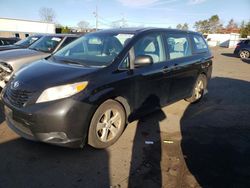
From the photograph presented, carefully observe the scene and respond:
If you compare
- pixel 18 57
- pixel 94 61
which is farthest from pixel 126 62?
pixel 18 57

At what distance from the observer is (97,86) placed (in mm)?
3398

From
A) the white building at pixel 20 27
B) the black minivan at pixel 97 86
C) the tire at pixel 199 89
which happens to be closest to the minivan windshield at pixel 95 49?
the black minivan at pixel 97 86

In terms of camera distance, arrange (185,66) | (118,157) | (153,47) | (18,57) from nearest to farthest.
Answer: (118,157), (153,47), (185,66), (18,57)

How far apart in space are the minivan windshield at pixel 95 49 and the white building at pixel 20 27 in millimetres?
43978

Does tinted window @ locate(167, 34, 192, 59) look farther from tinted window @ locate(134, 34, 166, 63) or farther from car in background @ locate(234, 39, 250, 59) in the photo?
car in background @ locate(234, 39, 250, 59)

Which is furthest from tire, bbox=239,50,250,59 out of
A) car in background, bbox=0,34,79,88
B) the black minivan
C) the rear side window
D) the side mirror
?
the side mirror

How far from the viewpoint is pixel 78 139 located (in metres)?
3.31

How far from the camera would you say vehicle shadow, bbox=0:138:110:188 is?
2.90m

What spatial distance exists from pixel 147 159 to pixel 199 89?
136 inches

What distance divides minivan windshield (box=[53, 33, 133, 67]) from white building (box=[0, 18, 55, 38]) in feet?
144

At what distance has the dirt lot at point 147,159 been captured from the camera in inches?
117

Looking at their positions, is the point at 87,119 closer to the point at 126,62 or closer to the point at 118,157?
the point at 118,157

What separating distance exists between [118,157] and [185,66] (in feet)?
8.90

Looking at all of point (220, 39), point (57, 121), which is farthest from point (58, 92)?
point (220, 39)
